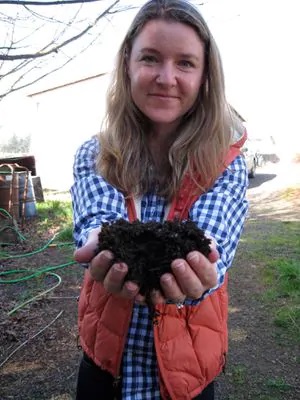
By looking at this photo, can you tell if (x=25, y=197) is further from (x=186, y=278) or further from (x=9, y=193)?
(x=186, y=278)

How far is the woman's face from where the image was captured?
1.37 meters

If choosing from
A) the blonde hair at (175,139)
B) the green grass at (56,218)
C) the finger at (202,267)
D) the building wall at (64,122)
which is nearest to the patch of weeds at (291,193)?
the green grass at (56,218)

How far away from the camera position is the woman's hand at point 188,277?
110 centimetres

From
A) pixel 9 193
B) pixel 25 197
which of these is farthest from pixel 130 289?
pixel 25 197

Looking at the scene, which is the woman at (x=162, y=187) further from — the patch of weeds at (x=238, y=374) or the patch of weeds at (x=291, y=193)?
the patch of weeds at (x=291, y=193)

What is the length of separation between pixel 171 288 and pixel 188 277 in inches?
2.3

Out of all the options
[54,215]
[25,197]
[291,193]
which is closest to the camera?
[25,197]

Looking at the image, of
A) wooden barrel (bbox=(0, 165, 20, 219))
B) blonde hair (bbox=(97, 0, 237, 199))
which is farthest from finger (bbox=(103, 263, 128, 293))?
wooden barrel (bbox=(0, 165, 20, 219))

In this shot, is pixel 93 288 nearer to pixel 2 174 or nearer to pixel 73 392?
pixel 73 392

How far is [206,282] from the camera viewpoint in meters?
1.17

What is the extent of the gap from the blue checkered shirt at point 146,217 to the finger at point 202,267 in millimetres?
197

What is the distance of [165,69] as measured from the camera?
4.55 ft

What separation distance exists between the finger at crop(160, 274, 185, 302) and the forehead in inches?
29.0

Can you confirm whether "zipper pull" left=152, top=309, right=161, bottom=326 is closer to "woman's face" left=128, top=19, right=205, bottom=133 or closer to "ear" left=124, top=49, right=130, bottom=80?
"woman's face" left=128, top=19, right=205, bottom=133
